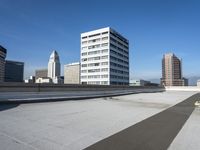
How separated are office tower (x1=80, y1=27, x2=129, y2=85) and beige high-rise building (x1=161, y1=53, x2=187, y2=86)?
239ft

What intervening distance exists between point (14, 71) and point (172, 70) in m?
153

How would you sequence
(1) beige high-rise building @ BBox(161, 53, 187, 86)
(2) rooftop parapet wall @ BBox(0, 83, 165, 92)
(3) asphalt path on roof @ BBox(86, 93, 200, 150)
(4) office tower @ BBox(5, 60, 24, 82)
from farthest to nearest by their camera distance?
(1) beige high-rise building @ BBox(161, 53, 187, 86) < (4) office tower @ BBox(5, 60, 24, 82) < (2) rooftop parapet wall @ BBox(0, 83, 165, 92) < (3) asphalt path on roof @ BBox(86, 93, 200, 150)

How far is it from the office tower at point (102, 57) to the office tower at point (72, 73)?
60.0 metres

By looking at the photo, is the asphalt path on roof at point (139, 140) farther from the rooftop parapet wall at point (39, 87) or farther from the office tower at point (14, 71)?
the office tower at point (14, 71)

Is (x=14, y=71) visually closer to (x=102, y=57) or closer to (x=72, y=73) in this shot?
(x=72, y=73)

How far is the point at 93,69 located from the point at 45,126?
108 m

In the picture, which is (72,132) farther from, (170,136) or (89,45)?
(89,45)

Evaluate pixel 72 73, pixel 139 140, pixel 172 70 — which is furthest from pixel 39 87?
pixel 172 70

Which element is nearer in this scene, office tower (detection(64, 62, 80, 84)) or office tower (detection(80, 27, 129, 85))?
office tower (detection(80, 27, 129, 85))

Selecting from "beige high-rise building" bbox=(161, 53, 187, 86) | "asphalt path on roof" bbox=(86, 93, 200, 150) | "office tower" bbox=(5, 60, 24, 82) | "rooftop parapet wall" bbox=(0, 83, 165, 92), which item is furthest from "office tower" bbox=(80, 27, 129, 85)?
"asphalt path on roof" bbox=(86, 93, 200, 150)

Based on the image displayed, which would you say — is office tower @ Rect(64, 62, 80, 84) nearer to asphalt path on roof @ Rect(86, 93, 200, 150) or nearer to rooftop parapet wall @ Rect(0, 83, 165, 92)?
rooftop parapet wall @ Rect(0, 83, 165, 92)

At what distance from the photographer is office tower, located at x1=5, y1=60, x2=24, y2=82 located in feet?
534

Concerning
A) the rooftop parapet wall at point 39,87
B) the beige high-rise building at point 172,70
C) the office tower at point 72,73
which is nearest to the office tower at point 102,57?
the office tower at point 72,73

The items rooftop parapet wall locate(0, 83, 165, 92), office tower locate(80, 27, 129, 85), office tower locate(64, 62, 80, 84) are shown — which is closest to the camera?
rooftop parapet wall locate(0, 83, 165, 92)
